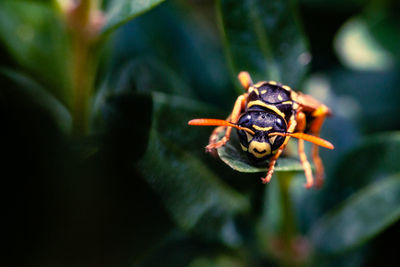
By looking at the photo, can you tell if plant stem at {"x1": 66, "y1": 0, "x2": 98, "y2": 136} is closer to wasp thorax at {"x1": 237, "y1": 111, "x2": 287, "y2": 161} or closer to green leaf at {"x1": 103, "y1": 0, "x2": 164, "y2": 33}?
green leaf at {"x1": 103, "y1": 0, "x2": 164, "y2": 33}

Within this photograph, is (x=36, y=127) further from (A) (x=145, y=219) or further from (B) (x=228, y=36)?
(B) (x=228, y=36)

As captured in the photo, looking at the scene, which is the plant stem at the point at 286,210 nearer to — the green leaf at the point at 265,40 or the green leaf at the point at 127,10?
the green leaf at the point at 265,40

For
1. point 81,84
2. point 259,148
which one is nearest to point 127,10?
point 81,84

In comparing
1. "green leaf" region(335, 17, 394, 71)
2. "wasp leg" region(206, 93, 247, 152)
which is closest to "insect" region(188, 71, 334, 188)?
"wasp leg" region(206, 93, 247, 152)

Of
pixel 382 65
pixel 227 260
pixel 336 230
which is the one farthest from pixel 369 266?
pixel 382 65

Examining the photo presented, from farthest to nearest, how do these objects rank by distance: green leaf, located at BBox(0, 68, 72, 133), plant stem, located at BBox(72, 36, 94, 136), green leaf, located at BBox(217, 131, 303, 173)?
plant stem, located at BBox(72, 36, 94, 136) < green leaf, located at BBox(0, 68, 72, 133) < green leaf, located at BBox(217, 131, 303, 173)

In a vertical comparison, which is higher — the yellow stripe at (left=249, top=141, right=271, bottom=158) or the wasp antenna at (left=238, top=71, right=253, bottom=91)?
the wasp antenna at (left=238, top=71, right=253, bottom=91)
